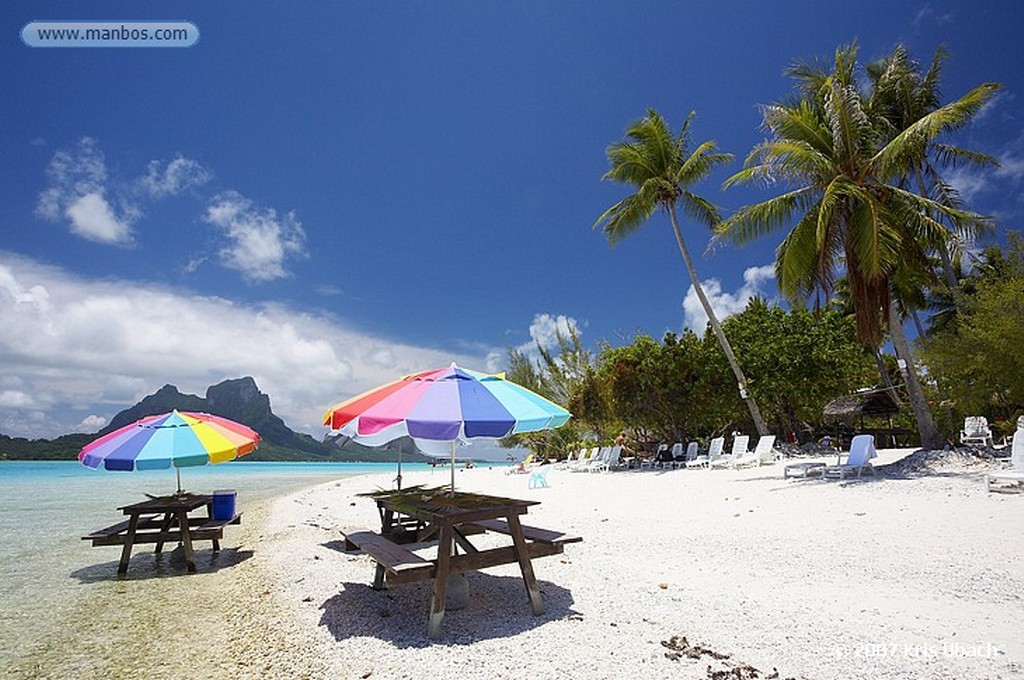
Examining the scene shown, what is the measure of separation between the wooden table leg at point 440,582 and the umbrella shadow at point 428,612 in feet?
0.32

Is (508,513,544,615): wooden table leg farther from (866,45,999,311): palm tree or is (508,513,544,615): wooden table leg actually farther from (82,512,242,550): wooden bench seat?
(866,45,999,311): palm tree

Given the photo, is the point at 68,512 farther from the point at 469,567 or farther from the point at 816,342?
the point at 816,342

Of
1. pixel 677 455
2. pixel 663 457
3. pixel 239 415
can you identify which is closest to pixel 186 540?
pixel 677 455

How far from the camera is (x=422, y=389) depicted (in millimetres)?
4672

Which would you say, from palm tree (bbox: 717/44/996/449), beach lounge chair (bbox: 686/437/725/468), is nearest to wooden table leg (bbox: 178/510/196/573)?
palm tree (bbox: 717/44/996/449)

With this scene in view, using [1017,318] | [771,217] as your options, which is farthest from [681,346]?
[1017,318]

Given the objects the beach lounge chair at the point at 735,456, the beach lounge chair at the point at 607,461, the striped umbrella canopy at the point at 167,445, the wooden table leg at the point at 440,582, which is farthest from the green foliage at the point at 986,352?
the striped umbrella canopy at the point at 167,445

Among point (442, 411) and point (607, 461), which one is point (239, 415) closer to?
point (607, 461)

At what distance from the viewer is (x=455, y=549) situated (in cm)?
497

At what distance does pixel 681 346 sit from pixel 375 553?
18.8 metres

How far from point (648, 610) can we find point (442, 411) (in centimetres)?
237

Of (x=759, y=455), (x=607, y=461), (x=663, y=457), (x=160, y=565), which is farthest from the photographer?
(x=663, y=457)

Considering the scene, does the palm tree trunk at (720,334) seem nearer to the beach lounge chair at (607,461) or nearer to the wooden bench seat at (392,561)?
the beach lounge chair at (607,461)

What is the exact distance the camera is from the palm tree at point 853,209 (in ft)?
42.6
